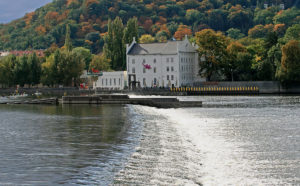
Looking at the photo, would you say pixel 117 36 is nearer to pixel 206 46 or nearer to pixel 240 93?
pixel 206 46

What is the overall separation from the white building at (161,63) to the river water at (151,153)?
93355 mm

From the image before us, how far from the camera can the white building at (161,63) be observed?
145250 mm

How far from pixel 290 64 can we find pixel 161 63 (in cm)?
3694

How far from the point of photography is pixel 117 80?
152625mm

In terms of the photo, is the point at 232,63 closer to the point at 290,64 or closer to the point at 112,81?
the point at 290,64

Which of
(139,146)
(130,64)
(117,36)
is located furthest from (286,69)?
(139,146)

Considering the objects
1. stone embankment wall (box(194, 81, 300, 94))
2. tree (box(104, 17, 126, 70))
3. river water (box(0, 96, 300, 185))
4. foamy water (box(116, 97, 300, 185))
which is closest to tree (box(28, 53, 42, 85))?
tree (box(104, 17, 126, 70))

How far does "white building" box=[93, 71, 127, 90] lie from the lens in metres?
151

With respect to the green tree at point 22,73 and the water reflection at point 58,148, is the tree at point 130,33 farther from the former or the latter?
the water reflection at point 58,148

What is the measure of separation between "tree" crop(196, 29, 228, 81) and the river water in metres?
91.2

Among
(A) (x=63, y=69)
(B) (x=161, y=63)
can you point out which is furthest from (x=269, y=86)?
(A) (x=63, y=69)

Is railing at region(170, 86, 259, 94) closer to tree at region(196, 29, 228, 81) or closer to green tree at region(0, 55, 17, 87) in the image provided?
tree at region(196, 29, 228, 81)

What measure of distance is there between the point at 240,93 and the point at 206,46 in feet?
70.9

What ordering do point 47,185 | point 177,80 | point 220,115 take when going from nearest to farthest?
point 47,185, point 220,115, point 177,80
